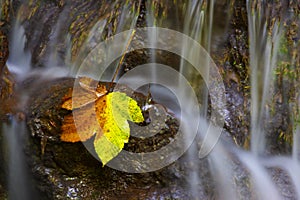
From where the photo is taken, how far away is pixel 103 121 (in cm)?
236

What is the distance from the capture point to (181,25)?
10.4ft

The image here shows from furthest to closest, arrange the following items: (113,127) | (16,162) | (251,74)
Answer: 1. (251,74)
2. (16,162)
3. (113,127)

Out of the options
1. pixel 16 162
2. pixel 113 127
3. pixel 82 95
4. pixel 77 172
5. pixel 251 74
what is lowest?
pixel 77 172

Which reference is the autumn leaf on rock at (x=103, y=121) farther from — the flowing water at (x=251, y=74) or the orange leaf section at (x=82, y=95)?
the flowing water at (x=251, y=74)

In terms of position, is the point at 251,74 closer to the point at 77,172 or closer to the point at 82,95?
the point at 82,95

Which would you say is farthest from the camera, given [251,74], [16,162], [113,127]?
[251,74]

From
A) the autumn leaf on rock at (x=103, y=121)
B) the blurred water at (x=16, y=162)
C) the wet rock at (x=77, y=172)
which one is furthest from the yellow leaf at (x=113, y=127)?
the blurred water at (x=16, y=162)

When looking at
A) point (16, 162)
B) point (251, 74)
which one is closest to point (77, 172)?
point (16, 162)

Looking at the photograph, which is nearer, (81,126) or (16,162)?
(81,126)

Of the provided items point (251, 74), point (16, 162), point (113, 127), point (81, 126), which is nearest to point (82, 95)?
point (81, 126)

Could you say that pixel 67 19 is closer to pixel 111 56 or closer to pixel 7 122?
pixel 111 56

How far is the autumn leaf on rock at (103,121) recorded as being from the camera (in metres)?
2.31

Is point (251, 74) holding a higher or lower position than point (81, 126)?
higher

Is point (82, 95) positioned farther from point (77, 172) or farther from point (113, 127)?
point (77, 172)
